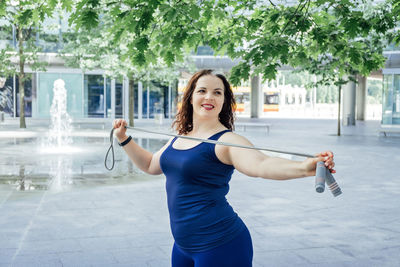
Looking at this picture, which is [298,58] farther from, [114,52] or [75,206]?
[114,52]

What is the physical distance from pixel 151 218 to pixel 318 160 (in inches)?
216

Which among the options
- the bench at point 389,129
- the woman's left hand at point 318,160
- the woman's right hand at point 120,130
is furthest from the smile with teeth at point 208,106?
the bench at point 389,129

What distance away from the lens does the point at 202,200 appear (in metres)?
2.63

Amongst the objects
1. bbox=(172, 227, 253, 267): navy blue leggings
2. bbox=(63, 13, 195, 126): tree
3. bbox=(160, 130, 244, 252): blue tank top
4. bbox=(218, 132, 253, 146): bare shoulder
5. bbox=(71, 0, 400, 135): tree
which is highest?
bbox=(63, 13, 195, 126): tree

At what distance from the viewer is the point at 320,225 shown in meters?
7.00

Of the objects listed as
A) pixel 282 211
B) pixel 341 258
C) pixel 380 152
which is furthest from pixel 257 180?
pixel 380 152

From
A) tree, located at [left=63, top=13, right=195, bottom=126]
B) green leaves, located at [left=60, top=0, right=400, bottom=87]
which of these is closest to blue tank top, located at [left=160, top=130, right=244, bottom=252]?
green leaves, located at [left=60, top=0, right=400, bottom=87]

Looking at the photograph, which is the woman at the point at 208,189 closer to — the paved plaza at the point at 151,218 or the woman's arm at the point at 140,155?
the woman's arm at the point at 140,155

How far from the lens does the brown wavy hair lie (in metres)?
2.90

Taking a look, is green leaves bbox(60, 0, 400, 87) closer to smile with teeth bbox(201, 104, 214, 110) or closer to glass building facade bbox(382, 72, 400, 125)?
smile with teeth bbox(201, 104, 214, 110)

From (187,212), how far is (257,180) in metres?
8.33

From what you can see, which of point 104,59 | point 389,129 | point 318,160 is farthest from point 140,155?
point 104,59

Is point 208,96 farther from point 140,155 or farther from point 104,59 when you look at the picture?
point 104,59

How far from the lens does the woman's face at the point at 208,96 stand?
2795mm
